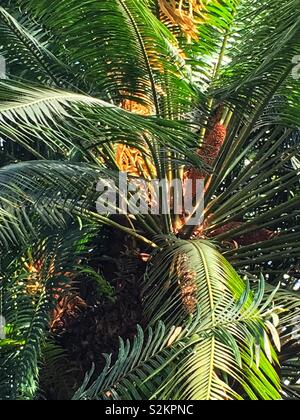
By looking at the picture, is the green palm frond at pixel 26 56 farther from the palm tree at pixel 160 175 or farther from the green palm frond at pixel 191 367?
the green palm frond at pixel 191 367

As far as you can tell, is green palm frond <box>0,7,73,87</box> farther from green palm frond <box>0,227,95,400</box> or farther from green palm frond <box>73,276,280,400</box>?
green palm frond <box>73,276,280,400</box>

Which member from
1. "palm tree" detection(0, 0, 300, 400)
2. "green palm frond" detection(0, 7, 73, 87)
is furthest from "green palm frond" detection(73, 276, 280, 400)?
"green palm frond" detection(0, 7, 73, 87)

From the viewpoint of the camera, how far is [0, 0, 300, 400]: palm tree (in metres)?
4.32

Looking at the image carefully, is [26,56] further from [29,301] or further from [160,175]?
[29,301]

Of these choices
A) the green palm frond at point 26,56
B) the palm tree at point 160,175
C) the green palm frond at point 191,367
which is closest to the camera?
the green palm frond at point 191,367

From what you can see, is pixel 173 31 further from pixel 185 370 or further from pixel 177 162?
pixel 185 370

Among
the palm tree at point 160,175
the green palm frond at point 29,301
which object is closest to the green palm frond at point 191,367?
the palm tree at point 160,175

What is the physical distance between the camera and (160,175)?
18.0 feet

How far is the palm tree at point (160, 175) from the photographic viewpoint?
170 inches

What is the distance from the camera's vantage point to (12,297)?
5641 millimetres

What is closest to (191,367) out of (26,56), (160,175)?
(160,175)

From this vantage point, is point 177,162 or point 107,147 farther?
point 107,147

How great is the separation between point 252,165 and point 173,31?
38.8 inches
